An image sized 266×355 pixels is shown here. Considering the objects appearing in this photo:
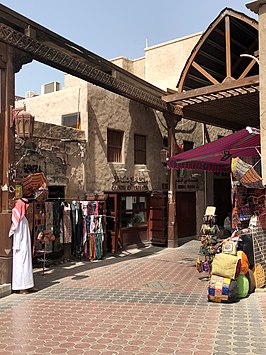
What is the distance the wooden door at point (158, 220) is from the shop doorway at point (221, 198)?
5.56m

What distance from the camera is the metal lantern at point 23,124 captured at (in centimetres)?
799

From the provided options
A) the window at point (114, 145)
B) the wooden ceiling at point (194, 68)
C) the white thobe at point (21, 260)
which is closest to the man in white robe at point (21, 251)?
the white thobe at point (21, 260)

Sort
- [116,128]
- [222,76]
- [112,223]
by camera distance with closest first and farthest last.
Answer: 1. [112,223]
2. [116,128]
3. [222,76]

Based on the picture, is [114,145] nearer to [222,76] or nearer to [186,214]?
[186,214]

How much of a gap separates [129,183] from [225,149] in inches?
159

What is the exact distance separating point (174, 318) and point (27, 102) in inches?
422

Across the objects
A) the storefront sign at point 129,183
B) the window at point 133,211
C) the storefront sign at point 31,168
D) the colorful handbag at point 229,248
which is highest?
the storefront sign at point 31,168

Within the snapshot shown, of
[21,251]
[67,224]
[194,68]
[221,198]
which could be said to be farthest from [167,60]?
[21,251]

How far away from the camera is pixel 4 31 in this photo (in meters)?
7.69

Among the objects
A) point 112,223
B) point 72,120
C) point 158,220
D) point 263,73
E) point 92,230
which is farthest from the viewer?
point 158,220

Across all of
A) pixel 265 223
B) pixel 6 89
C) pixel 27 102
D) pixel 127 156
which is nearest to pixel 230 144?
pixel 265 223

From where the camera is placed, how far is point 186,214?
54.0 ft

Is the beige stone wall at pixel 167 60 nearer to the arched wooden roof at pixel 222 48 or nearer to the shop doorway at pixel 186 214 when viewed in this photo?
the arched wooden roof at pixel 222 48

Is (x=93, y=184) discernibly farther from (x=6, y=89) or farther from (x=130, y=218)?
(x=6, y=89)
